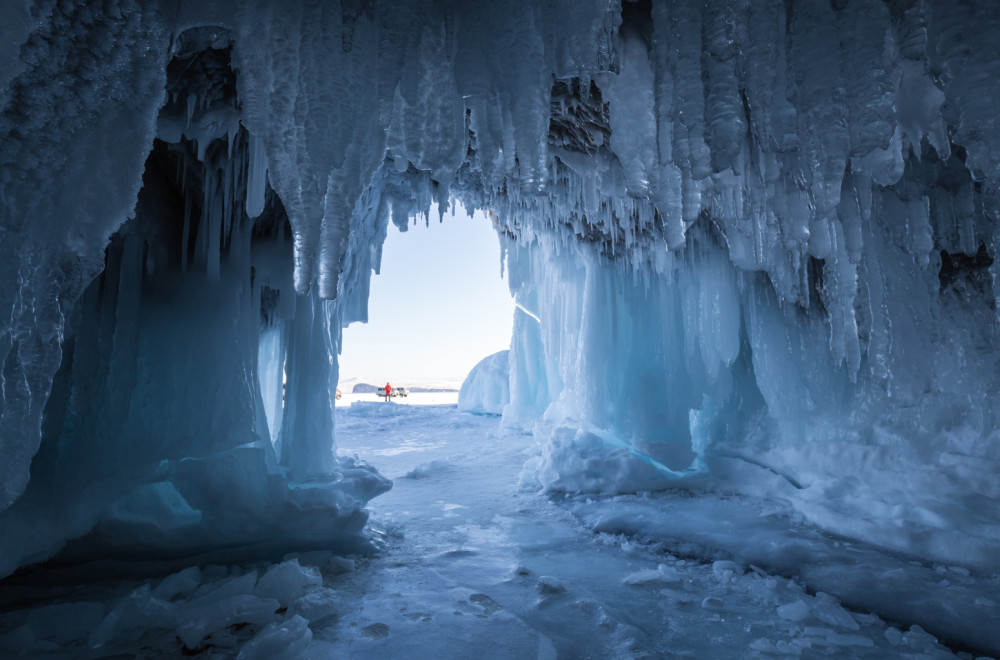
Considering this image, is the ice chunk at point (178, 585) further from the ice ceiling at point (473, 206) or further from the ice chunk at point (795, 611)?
the ice chunk at point (795, 611)

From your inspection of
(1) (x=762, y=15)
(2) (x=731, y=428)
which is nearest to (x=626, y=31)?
(1) (x=762, y=15)

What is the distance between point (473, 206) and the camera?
723 centimetres

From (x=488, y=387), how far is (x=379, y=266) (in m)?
15.8

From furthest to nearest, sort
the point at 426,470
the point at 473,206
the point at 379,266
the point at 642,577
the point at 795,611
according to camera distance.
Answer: the point at 426,470
the point at 379,266
the point at 473,206
the point at 642,577
the point at 795,611

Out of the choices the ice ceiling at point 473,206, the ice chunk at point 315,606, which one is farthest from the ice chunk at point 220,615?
the ice ceiling at point 473,206

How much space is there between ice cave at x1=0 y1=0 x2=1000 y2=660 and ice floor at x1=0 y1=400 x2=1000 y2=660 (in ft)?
0.10

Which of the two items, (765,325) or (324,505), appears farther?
(765,325)

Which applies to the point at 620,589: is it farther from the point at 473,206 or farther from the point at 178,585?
the point at 473,206

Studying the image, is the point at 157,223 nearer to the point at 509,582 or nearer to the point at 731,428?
the point at 509,582

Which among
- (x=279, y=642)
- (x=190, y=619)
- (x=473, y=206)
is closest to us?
(x=279, y=642)

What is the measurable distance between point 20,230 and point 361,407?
20001 millimetres

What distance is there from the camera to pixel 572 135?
4.89 m

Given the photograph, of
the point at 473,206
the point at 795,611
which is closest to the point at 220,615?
the point at 795,611

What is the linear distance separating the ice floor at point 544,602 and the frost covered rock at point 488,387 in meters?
17.0
